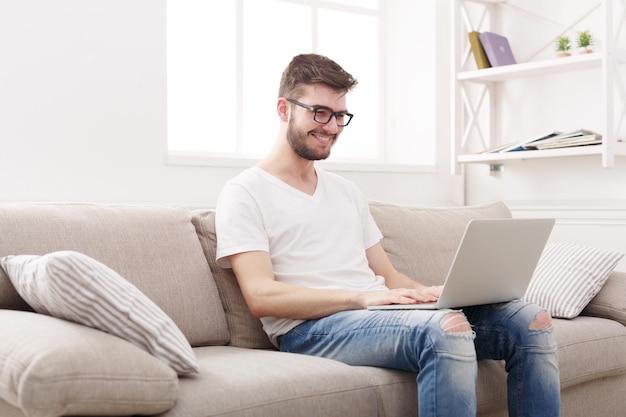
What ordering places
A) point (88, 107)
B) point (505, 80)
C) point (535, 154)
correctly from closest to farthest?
1. point (88, 107)
2. point (535, 154)
3. point (505, 80)

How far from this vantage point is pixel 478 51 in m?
3.83

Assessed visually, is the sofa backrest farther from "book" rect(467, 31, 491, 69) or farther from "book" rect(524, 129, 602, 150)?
"book" rect(467, 31, 491, 69)

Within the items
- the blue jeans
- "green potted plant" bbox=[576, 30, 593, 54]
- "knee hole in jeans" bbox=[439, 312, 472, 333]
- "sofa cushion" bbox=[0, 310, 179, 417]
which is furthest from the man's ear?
"green potted plant" bbox=[576, 30, 593, 54]

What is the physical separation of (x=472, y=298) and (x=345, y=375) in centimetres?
36

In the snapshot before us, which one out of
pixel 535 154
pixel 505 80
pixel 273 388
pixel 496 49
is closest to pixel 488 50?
pixel 496 49

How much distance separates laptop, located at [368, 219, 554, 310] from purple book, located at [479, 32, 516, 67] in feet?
6.31

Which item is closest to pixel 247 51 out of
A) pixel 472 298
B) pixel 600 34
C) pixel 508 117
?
pixel 508 117

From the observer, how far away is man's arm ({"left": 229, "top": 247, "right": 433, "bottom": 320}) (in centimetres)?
201

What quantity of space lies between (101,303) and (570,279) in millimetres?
1626

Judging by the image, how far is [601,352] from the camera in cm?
243

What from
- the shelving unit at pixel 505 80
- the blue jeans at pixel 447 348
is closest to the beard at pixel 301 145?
the blue jeans at pixel 447 348

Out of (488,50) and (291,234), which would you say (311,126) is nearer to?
(291,234)

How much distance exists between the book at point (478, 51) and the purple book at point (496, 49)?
2 cm

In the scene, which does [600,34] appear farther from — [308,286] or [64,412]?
[64,412]
